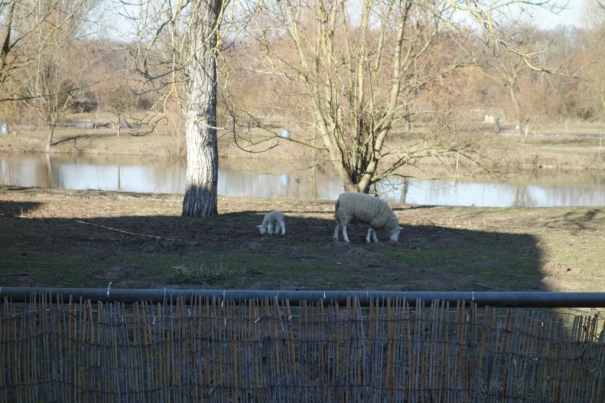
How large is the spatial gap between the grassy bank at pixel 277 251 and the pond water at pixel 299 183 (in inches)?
334

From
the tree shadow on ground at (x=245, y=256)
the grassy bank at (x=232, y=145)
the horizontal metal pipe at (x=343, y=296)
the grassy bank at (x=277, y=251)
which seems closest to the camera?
the horizontal metal pipe at (x=343, y=296)

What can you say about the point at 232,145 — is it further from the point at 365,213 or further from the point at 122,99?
the point at 365,213

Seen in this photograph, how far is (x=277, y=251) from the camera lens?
11.5 metres

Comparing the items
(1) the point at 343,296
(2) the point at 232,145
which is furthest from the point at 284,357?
(2) the point at 232,145

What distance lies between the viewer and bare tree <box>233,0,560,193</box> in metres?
17.0

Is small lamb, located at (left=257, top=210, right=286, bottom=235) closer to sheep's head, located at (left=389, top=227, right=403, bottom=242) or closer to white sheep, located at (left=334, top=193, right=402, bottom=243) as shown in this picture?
white sheep, located at (left=334, top=193, right=402, bottom=243)

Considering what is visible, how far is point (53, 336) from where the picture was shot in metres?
4.56

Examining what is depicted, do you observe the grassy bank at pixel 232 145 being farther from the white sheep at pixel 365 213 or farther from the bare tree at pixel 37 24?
the white sheep at pixel 365 213

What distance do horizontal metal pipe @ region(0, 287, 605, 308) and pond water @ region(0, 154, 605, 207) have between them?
778 inches

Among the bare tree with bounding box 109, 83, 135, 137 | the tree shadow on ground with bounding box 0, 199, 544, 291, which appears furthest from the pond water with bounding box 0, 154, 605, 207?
the tree shadow on ground with bounding box 0, 199, 544, 291

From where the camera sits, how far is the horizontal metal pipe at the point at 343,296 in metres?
4.27

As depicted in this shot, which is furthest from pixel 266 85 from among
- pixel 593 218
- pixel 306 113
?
pixel 593 218

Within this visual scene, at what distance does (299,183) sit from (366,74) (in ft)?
40.0

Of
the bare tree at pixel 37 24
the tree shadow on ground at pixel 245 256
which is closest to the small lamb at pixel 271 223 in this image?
the tree shadow on ground at pixel 245 256
